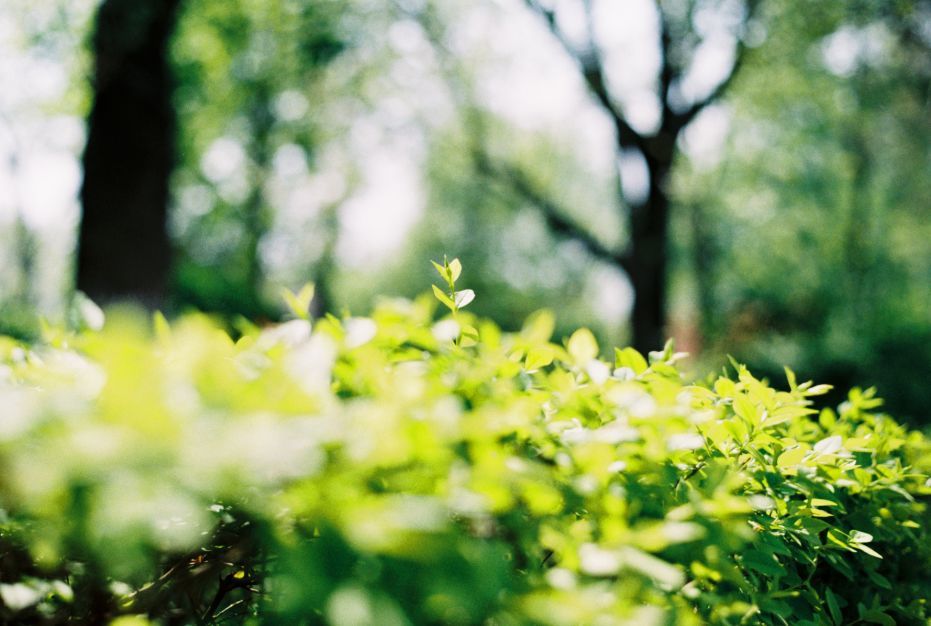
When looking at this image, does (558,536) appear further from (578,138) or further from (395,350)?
(578,138)

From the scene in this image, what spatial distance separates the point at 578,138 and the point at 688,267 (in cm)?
951

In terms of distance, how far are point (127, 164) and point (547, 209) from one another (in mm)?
8399

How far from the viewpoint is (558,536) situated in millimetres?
1095

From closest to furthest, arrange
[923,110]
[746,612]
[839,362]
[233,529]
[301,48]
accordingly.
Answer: [746,612] < [233,529] < [839,362] < [301,48] < [923,110]

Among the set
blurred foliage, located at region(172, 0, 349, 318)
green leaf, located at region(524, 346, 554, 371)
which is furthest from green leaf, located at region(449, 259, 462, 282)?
blurred foliage, located at region(172, 0, 349, 318)

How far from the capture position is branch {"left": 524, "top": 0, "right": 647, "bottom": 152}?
1118 centimetres

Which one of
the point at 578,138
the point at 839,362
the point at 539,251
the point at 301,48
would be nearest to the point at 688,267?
the point at 578,138

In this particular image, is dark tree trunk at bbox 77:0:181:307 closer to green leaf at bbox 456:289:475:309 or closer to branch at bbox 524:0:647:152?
branch at bbox 524:0:647:152

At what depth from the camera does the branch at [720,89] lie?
450 inches

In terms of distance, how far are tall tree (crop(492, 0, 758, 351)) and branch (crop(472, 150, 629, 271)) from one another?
29cm

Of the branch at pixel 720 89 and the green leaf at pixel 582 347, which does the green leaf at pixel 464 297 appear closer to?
the green leaf at pixel 582 347

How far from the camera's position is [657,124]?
1193 centimetres

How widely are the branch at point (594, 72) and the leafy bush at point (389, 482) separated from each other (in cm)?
1023

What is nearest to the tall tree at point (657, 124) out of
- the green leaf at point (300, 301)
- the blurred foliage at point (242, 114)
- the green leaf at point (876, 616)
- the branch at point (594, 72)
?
the branch at point (594, 72)
